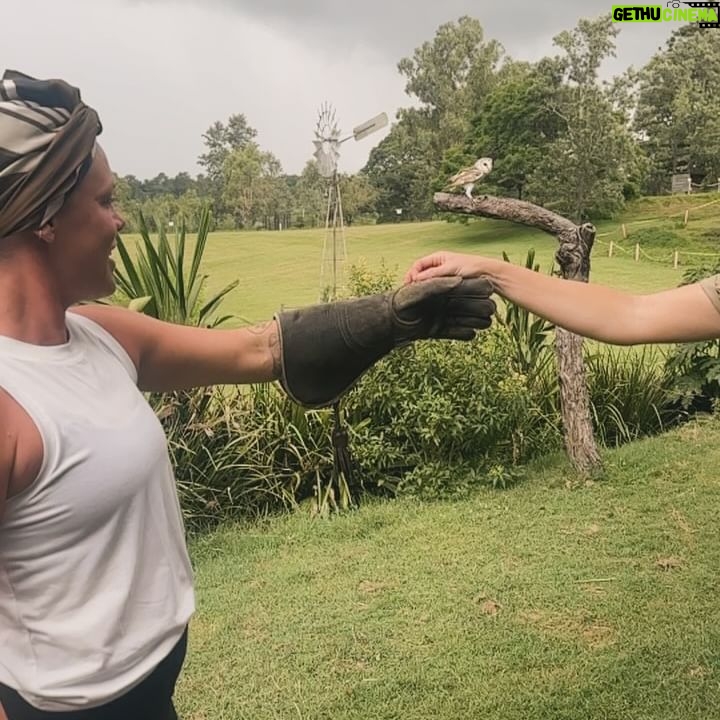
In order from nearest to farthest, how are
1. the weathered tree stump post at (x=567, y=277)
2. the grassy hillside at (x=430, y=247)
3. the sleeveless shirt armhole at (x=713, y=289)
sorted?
the sleeveless shirt armhole at (x=713, y=289), the weathered tree stump post at (x=567, y=277), the grassy hillside at (x=430, y=247)

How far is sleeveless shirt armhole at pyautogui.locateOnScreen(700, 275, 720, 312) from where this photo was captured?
1.29 m

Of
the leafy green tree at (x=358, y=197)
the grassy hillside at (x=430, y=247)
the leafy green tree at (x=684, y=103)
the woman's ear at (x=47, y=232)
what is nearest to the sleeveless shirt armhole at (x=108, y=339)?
the woman's ear at (x=47, y=232)

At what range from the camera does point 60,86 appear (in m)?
0.83

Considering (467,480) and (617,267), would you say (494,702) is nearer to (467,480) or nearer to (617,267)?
(467,480)

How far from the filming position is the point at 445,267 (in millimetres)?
1432

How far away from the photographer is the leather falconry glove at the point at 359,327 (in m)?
1.32

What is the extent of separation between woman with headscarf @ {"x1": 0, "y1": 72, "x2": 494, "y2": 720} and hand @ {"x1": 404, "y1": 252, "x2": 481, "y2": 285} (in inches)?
25.8

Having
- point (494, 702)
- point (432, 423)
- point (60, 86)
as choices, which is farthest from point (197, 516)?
point (60, 86)

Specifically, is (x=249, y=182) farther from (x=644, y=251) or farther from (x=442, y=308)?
(x=442, y=308)

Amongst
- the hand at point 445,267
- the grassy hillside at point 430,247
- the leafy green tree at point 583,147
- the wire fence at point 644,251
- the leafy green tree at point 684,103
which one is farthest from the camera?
the leafy green tree at point 684,103

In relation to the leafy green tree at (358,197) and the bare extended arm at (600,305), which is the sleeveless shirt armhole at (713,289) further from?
the leafy green tree at (358,197)

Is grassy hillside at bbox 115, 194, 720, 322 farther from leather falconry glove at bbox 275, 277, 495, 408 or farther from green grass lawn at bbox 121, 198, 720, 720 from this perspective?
leather falconry glove at bbox 275, 277, 495, 408

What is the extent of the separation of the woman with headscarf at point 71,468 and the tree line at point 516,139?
916 cm

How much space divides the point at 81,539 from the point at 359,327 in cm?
67
